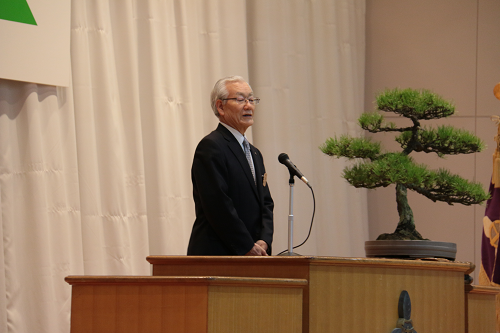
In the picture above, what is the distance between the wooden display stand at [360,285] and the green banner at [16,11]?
4.62 feet

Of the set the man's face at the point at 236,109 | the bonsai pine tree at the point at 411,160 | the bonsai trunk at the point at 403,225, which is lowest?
the bonsai trunk at the point at 403,225

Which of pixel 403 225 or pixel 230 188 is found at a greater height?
pixel 230 188

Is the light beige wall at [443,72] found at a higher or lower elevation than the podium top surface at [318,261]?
higher

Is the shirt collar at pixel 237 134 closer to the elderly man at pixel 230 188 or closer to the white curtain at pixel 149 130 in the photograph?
the elderly man at pixel 230 188

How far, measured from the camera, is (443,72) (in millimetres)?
4395

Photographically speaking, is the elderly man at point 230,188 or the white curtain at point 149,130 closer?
the elderly man at point 230,188

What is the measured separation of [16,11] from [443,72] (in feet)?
9.96

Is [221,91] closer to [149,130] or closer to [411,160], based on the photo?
[411,160]

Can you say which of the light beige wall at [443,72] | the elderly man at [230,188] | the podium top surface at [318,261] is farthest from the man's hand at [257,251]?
the light beige wall at [443,72]

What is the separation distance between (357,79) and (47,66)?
7.79 feet

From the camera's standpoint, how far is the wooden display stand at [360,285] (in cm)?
155

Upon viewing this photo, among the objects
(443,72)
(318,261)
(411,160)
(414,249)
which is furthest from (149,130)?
(443,72)

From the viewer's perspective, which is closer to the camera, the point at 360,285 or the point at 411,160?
the point at 360,285

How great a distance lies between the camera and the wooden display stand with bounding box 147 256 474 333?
155 centimetres
